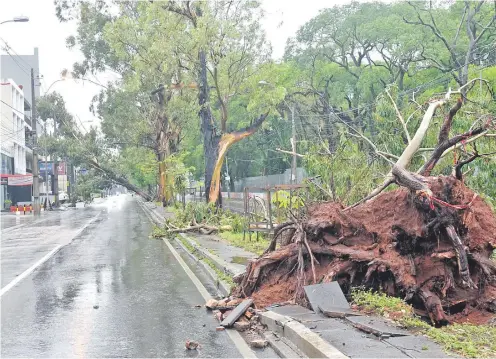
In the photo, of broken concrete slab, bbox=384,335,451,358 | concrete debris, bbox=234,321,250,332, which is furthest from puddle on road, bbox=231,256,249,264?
broken concrete slab, bbox=384,335,451,358

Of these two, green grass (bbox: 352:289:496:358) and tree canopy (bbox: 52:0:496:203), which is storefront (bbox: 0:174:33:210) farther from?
green grass (bbox: 352:289:496:358)

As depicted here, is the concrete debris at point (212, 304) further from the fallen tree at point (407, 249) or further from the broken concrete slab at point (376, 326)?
the broken concrete slab at point (376, 326)

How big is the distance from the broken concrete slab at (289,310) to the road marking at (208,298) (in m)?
0.77

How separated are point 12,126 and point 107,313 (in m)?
60.5

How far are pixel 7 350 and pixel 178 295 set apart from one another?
3.78 metres

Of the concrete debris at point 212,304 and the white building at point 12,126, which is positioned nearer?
the concrete debris at point 212,304

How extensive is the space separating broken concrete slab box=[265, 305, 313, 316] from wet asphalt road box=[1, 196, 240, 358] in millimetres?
913

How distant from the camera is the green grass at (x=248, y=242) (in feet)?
50.7

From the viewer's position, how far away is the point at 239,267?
1193 centimetres

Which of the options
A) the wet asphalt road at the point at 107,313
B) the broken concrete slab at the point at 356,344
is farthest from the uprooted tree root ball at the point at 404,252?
the broken concrete slab at the point at 356,344

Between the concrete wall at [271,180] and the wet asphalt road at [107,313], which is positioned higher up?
the concrete wall at [271,180]

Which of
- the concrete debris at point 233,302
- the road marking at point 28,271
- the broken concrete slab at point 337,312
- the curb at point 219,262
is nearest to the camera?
the broken concrete slab at point 337,312

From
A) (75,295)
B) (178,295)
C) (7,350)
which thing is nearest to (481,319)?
(178,295)

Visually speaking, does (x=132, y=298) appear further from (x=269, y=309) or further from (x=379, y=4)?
(x=379, y=4)
